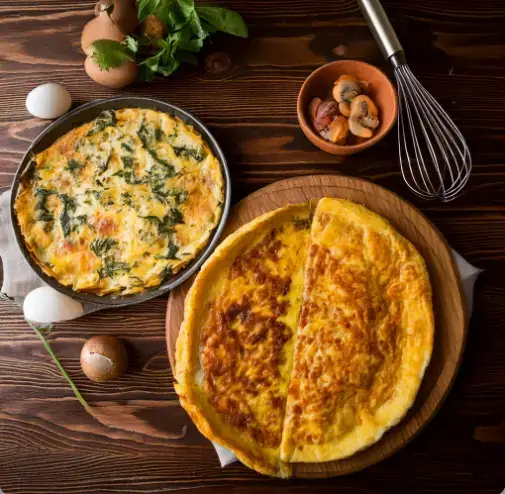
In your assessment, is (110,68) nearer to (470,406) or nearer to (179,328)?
(179,328)

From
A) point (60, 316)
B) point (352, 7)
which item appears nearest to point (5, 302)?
point (60, 316)

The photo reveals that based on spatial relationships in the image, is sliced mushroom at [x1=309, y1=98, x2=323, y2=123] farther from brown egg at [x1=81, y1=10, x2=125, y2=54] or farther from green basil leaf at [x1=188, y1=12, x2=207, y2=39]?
brown egg at [x1=81, y1=10, x2=125, y2=54]

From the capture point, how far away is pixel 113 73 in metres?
3.37

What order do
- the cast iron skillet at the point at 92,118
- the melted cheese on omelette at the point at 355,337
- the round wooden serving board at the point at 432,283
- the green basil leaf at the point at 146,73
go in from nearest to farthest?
the melted cheese on omelette at the point at 355,337 → the round wooden serving board at the point at 432,283 → the cast iron skillet at the point at 92,118 → the green basil leaf at the point at 146,73

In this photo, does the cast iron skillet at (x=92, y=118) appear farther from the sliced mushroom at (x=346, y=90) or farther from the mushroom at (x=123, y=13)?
the sliced mushroom at (x=346, y=90)

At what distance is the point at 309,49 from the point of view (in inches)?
139

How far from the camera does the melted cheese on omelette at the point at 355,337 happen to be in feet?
9.47

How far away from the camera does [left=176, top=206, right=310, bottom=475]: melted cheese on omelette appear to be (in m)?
2.98

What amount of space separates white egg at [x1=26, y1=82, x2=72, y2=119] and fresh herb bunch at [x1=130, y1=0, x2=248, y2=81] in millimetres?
486

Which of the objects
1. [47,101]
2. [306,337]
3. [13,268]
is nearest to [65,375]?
[13,268]

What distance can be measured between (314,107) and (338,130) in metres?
0.21

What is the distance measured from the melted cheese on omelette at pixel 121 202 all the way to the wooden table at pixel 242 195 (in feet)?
0.88

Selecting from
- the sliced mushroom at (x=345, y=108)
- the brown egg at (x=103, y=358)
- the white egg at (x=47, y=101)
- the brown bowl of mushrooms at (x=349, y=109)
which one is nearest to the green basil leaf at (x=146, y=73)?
the white egg at (x=47, y=101)

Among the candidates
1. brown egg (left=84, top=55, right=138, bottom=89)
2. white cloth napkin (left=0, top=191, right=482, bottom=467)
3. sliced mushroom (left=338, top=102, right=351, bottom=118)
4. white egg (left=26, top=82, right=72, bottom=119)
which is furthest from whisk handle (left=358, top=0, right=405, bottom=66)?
white cloth napkin (left=0, top=191, right=482, bottom=467)
